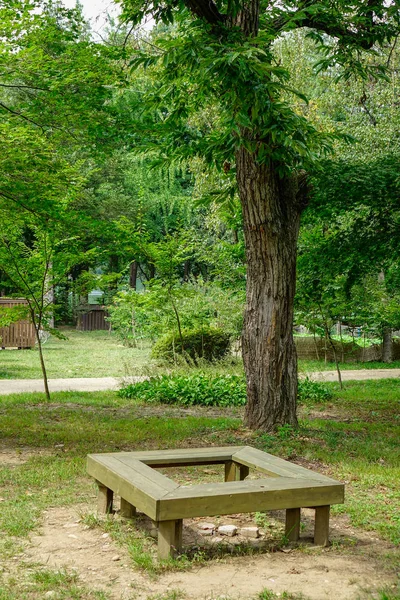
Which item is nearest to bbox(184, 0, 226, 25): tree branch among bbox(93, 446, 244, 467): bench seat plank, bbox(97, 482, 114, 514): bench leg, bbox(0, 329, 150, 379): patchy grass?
bbox(93, 446, 244, 467): bench seat plank

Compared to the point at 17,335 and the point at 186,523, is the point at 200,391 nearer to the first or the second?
the point at 186,523

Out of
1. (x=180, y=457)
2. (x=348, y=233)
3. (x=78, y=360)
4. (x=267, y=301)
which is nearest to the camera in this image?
(x=180, y=457)

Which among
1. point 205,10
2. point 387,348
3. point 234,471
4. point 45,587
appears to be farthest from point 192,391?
point 387,348

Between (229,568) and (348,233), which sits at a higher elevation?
(348,233)

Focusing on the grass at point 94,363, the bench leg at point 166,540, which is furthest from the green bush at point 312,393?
the bench leg at point 166,540

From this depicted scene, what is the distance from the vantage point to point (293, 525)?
494cm

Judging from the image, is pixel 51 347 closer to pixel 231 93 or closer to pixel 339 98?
pixel 339 98

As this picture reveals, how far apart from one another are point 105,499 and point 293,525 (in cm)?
147

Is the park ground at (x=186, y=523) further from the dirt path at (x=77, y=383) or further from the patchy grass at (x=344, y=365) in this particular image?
the patchy grass at (x=344, y=365)

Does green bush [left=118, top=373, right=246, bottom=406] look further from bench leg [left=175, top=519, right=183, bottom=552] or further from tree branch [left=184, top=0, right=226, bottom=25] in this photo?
bench leg [left=175, top=519, right=183, bottom=552]

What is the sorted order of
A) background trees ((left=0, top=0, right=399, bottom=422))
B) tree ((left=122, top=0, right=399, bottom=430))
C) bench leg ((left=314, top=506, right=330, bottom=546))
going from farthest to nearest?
tree ((left=122, top=0, right=399, bottom=430))
background trees ((left=0, top=0, right=399, bottom=422))
bench leg ((left=314, top=506, right=330, bottom=546))

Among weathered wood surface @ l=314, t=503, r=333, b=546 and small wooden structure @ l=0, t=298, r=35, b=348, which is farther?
small wooden structure @ l=0, t=298, r=35, b=348

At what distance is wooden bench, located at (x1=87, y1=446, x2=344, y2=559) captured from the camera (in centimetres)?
441

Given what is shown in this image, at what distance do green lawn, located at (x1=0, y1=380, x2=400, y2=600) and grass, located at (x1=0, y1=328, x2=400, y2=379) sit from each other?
243 cm
